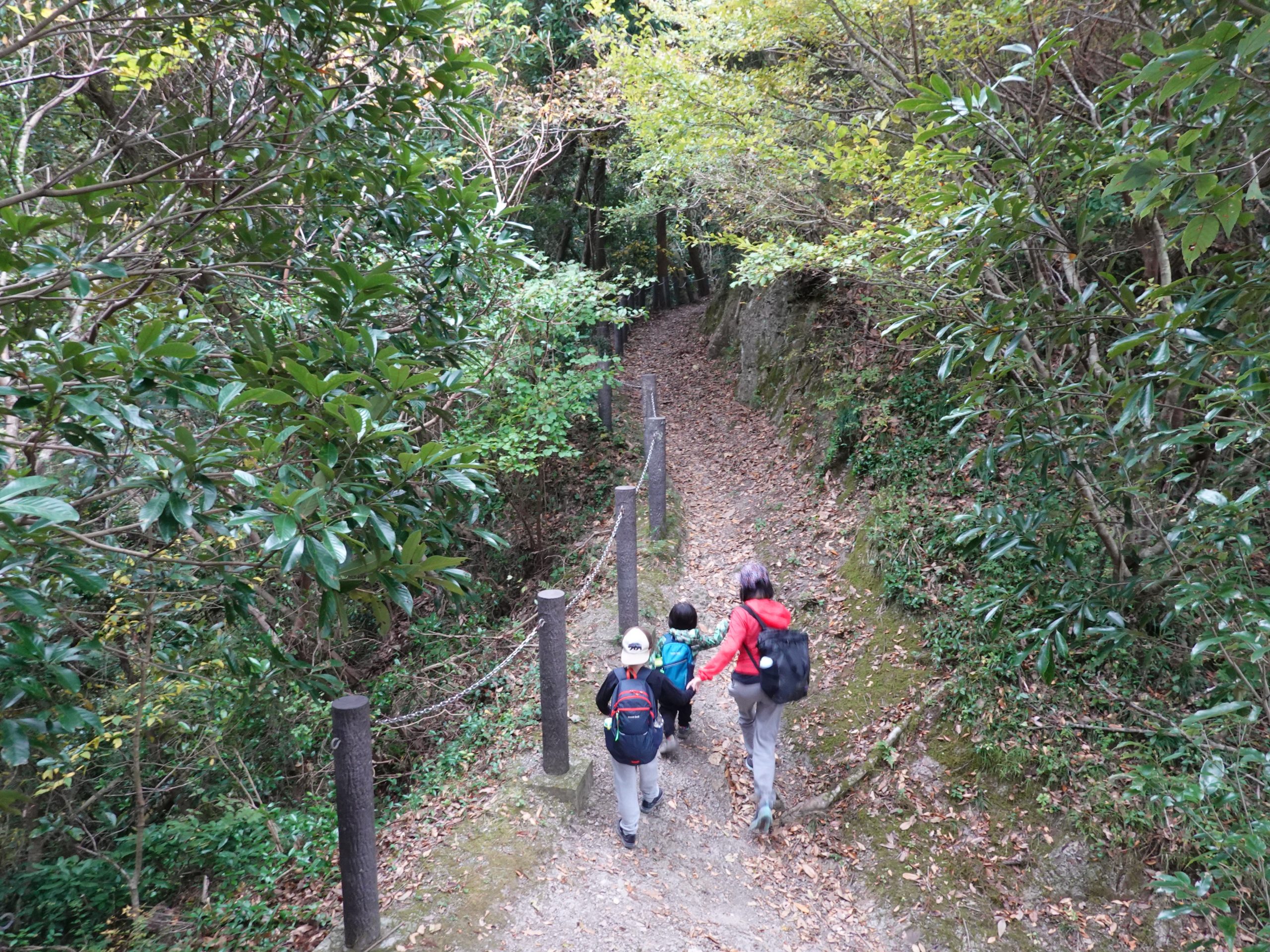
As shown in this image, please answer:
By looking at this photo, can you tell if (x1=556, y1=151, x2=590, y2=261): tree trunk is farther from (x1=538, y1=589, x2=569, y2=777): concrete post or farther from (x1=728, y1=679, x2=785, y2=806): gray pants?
(x1=728, y1=679, x2=785, y2=806): gray pants

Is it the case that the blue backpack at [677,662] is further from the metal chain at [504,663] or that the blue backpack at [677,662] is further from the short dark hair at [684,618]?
the metal chain at [504,663]

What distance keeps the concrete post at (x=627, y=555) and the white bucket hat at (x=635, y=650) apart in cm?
200

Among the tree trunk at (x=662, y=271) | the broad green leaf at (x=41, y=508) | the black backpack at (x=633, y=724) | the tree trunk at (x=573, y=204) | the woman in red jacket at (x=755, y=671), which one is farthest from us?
the tree trunk at (x=662, y=271)

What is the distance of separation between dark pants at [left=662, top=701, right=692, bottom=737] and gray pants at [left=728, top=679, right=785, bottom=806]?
575 mm

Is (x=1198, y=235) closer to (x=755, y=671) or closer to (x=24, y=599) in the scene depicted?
(x=755, y=671)

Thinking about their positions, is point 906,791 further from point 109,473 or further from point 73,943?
point 73,943

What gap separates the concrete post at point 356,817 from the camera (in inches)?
127

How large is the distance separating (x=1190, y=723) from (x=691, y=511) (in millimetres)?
8194

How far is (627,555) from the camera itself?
643cm

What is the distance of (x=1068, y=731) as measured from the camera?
474cm

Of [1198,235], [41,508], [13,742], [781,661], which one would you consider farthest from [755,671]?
[41,508]

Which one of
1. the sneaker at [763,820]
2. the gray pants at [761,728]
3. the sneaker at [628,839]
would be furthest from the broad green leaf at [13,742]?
the sneaker at [763,820]

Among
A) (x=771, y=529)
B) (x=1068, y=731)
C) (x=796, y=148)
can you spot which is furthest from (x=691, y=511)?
(x=1068, y=731)

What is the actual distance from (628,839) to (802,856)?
1439 mm
